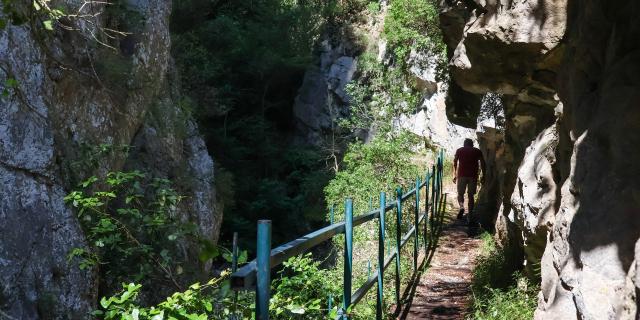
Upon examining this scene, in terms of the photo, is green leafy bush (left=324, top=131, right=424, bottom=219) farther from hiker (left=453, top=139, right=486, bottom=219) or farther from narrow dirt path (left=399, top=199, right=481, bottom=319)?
narrow dirt path (left=399, top=199, right=481, bottom=319)

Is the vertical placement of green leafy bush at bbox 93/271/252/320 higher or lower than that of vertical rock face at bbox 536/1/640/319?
lower

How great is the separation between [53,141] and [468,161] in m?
7.11

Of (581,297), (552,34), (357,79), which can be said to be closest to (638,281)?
(581,297)

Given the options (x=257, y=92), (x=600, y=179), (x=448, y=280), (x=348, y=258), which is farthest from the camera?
(x=257, y=92)

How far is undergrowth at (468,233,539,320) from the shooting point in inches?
226

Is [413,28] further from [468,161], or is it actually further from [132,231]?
[132,231]

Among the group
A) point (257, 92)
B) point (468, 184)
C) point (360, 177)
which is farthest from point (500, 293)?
point (257, 92)

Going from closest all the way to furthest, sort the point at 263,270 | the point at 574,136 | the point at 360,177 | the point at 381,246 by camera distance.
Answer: the point at 263,270, the point at 574,136, the point at 381,246, the point at 360,177

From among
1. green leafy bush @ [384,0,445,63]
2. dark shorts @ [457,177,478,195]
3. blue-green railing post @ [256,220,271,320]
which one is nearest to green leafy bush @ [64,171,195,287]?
blue-green railing post @ [256,220,271,320]

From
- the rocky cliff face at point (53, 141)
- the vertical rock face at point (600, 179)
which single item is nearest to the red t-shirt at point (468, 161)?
the rocky cliff face at point (53, 141)

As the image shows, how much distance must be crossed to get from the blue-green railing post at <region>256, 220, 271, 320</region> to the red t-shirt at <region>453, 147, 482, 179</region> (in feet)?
31.5

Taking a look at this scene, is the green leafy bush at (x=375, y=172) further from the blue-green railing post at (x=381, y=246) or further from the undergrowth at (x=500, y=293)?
the blue-green railing post at (x=381, y=246)

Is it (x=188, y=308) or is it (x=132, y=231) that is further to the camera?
(x=132, y=231)

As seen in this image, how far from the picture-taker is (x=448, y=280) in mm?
8016
